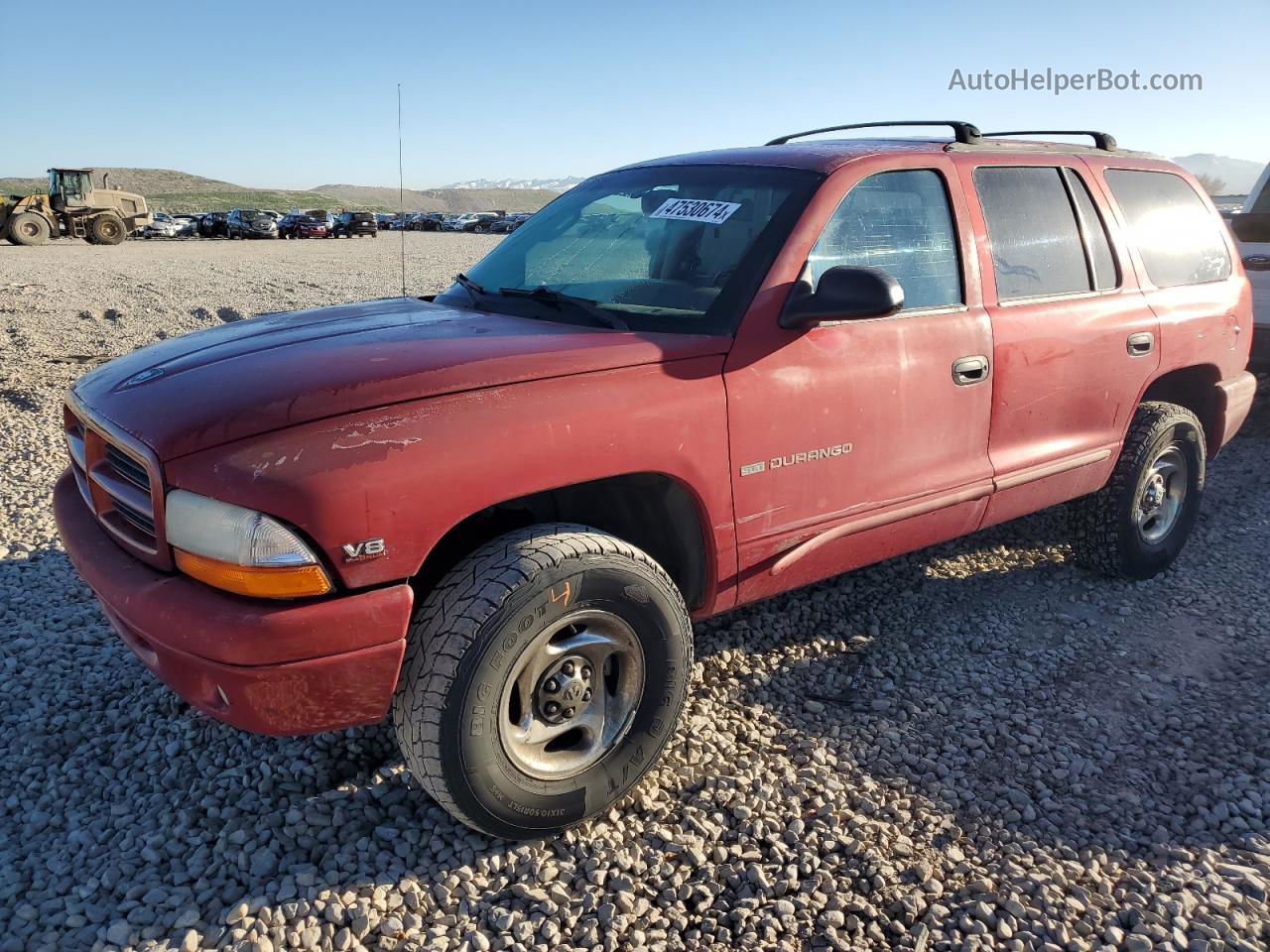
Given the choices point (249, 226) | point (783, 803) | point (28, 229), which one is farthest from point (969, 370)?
point (249, 226)

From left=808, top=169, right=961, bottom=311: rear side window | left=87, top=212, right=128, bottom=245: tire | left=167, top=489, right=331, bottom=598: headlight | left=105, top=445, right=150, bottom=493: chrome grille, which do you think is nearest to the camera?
left=167, top=489, right=331, bottom=598: headlight

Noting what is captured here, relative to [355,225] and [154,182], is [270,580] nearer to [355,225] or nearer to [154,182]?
[355,225]

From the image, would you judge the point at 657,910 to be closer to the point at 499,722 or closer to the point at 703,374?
the point at 499,722

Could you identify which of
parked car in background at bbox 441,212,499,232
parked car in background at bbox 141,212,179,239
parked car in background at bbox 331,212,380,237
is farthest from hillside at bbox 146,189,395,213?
parked car in background at bbox 331,212,380,237

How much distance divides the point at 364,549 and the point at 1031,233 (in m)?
2.87

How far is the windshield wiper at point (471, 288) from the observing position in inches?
133

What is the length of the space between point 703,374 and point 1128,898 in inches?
69.6

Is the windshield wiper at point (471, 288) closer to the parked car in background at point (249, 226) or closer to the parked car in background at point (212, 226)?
the parked car in background at point (249, 226)

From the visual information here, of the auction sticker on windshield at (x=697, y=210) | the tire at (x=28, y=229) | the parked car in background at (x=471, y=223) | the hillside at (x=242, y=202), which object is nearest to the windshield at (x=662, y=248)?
the auction sticker on windshield at (x=697, y=210)

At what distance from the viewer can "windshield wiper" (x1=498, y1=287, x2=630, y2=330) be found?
9.46 ft

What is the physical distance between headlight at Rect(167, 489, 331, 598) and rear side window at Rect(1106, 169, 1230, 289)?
12.1 feet

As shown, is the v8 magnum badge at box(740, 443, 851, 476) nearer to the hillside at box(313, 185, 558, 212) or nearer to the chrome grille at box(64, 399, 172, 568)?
the chrome grille at box(64, 399, 172, 568)

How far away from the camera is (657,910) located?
2.34 metres

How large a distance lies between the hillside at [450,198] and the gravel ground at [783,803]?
352ft
